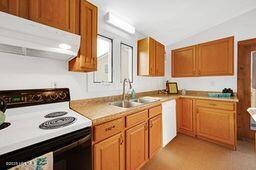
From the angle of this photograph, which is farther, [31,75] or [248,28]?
[248,28]

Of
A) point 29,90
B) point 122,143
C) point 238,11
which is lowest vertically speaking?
point 122,143

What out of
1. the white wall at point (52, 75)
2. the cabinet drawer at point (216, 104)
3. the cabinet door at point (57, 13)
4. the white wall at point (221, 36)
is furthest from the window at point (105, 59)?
the white wall at point (221, 36)

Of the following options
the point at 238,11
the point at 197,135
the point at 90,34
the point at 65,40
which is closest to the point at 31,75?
the point at 65,40

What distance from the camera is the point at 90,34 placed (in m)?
1.41

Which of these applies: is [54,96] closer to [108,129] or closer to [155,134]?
[108,129]

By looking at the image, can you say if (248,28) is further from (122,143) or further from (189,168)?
(122,143)

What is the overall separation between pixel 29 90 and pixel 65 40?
0.63 metres

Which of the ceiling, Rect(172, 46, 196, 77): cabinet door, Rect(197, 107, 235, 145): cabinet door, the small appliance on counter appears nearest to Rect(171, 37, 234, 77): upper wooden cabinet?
Rect(172, 46, 196, 77): cabinet door

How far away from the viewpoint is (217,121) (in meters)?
2.30

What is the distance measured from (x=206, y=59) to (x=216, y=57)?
0.59 ft

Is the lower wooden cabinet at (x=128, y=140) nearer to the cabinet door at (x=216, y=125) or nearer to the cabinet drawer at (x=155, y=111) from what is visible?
the cabinet drawer at (x=155, y=111)

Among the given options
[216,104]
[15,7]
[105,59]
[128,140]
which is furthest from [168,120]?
[15,7]

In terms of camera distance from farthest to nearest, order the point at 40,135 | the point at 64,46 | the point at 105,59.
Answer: the point at 105,59, the point at 64,46, the point at 40,135

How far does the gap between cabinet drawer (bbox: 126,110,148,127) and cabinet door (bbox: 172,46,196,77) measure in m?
1.91
